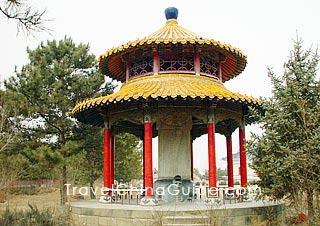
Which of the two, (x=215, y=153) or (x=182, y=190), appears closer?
(x=215, y=153)

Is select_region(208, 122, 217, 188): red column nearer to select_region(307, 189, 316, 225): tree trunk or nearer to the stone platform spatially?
the stone platform

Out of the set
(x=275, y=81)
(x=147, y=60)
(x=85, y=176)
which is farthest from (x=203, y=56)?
(x=85, y=176)

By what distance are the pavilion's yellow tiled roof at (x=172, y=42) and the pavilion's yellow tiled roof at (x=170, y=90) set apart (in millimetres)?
1243

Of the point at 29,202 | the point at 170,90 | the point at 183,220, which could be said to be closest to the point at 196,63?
the point at 170,90

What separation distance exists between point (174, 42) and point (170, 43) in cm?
21

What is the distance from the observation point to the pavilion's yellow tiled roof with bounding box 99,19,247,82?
12909 millimetres

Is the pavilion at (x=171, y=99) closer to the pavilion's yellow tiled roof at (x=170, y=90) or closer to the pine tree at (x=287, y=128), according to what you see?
the pavilion's yellow tiled roof at (x=170, y=90)

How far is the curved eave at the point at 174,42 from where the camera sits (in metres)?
12.9

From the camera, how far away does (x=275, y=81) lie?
10211mm

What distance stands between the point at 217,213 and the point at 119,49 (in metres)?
6.91

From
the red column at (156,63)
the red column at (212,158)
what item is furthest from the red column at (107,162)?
the red column at (212,158)

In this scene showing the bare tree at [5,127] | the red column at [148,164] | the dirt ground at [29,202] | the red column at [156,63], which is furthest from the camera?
the bare tree at [5,127]

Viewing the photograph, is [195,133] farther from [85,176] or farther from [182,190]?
[85,176]

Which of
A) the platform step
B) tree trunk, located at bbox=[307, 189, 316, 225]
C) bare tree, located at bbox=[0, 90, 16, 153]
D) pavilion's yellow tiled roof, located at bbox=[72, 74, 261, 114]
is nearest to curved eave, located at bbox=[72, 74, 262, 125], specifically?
pavilion's yellow tiled roof, located at bbox=[72, 74, 261, 114]
